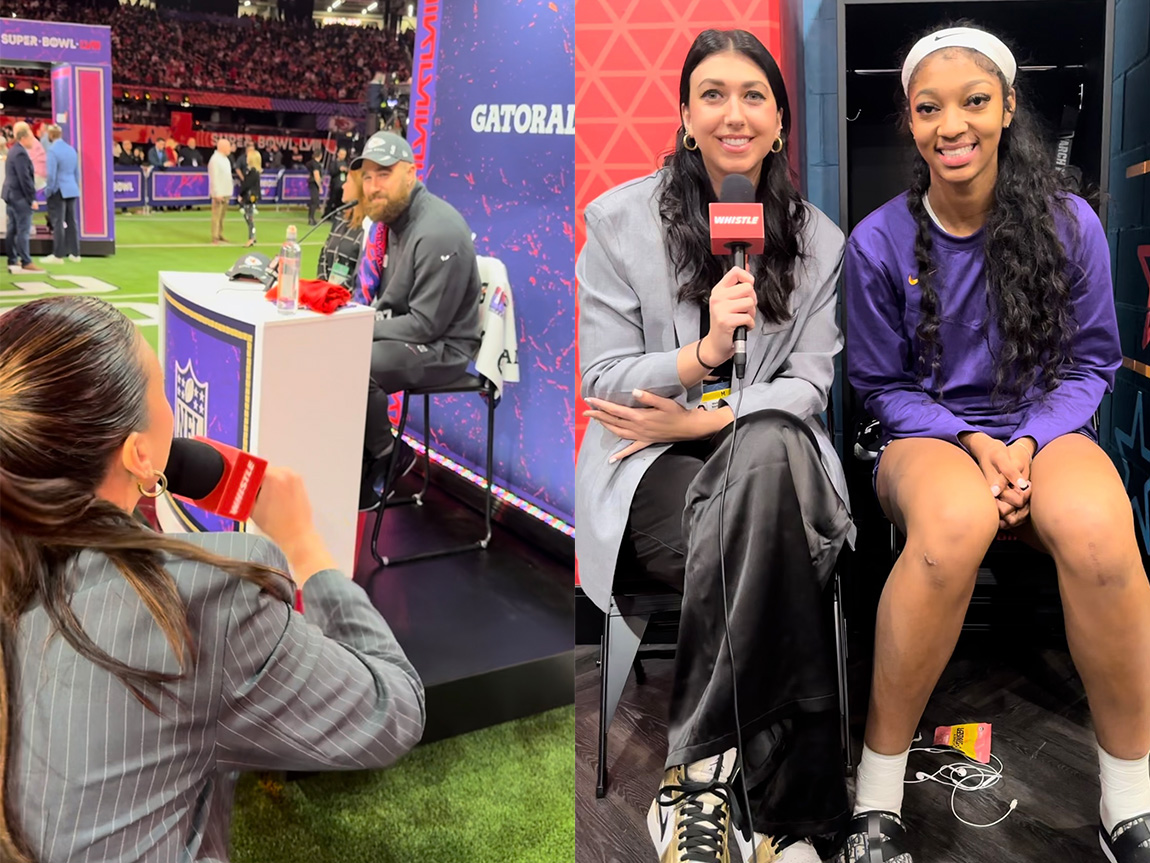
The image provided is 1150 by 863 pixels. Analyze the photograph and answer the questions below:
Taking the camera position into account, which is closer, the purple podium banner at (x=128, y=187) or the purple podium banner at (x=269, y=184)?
the purple podium banner at (x=128, y=187)

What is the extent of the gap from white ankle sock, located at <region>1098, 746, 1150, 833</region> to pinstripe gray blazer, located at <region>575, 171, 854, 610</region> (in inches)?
24.1

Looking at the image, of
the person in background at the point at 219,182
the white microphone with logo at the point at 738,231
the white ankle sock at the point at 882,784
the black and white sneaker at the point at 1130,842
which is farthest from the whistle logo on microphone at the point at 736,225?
the black and white sneaker at the point at 1130,842

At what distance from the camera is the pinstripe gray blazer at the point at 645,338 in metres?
1.83

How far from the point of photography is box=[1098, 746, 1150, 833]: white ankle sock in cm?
175

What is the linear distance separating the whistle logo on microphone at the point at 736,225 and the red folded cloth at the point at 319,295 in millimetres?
613

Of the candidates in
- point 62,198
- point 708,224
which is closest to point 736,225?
point 708,224

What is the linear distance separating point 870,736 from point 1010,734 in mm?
423

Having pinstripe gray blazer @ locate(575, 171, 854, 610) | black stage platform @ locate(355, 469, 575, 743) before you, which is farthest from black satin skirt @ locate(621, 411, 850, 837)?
black stage platform @ locate(355, 469, 575, 743)

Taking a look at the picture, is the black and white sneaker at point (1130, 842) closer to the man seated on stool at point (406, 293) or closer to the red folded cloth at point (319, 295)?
the man seated on stool at point (406, 293)

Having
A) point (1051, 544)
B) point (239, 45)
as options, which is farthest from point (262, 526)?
point (1051, 544)

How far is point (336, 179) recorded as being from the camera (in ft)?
5.07

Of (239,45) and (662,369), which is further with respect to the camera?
(662,369)

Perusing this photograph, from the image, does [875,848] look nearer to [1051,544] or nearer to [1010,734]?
[1010,734]

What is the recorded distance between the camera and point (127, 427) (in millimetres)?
1135
